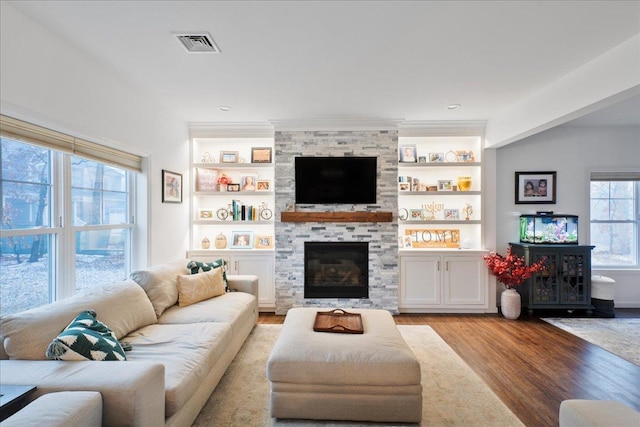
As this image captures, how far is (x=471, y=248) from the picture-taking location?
4547 mm

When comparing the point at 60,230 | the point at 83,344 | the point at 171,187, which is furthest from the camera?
the point at 171,187

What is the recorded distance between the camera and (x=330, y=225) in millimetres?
4340

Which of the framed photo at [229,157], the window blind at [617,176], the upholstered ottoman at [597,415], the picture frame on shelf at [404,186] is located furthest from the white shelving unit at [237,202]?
the window blind at [617,176]

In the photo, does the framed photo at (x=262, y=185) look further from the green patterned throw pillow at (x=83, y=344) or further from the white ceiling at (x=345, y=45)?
the green patterned throw pillow at (x=83, y=344)

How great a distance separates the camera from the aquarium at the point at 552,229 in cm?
434

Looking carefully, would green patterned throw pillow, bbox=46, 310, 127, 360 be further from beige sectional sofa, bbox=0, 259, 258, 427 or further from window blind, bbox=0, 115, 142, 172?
window blind, bbox=0, 115, 142, 172

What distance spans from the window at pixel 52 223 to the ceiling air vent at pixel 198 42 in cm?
117

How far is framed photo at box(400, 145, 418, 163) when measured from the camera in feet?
14.9

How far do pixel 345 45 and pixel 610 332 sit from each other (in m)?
4.38

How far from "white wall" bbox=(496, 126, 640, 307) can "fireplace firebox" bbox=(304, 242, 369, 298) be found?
2067 millimetres

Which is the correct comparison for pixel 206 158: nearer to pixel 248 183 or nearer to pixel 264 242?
pixel 248 183

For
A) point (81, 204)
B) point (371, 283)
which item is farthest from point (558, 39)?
point (81, 204)

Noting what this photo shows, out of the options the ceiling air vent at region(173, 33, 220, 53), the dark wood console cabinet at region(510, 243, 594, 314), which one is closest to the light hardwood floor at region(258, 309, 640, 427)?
the dark wood console cabinet at region(510, 243, 594, 314)

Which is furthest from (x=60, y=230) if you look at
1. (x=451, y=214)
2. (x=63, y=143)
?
(x=451, y=214)
